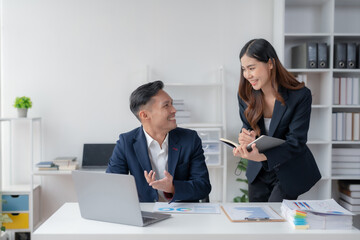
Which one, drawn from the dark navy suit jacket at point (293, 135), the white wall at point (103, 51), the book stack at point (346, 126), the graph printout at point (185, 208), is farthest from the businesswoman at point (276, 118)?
the white wall at point (103, 51)

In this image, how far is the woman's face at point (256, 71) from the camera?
2.10 meters

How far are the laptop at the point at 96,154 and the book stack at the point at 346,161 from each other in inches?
80.7

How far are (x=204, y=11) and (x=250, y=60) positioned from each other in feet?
6.68

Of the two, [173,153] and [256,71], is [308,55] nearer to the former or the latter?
[256,71]

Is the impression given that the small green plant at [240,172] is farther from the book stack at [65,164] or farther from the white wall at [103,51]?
the book stack at [65,164]

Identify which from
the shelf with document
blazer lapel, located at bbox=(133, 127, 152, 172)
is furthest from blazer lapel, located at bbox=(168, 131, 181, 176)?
the shelf with document

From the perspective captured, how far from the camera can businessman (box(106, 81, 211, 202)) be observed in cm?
201

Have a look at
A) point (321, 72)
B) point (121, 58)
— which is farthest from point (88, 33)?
point (321, 72)

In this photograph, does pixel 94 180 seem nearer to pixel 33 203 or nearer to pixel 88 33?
pixel 33 203

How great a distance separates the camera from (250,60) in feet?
6.89

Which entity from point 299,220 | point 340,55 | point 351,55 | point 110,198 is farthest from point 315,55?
point 110,198

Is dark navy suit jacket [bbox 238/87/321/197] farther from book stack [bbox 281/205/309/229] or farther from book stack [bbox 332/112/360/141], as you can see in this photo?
book stack [bbox 332/112/360/141]

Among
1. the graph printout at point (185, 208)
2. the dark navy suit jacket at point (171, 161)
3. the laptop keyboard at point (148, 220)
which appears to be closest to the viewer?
the laptop keyboard at point (148, 220)

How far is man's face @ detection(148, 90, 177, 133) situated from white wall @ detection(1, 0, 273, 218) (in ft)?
6.37
